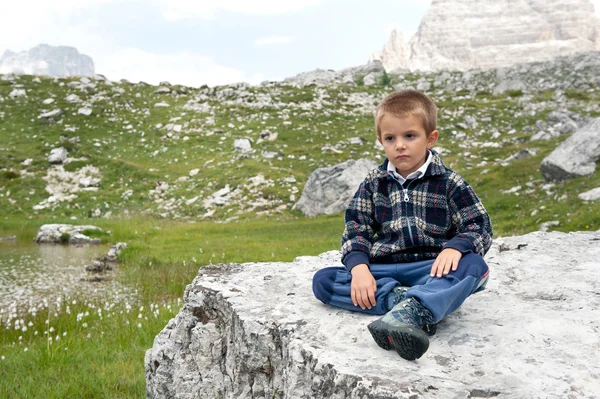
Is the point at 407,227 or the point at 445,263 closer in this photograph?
the point at 445,263

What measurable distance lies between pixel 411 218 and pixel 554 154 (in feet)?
73.1

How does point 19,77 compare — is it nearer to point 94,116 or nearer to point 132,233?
point 94,116

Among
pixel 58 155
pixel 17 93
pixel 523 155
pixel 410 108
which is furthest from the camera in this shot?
pixel 17 93

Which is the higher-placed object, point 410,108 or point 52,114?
point 52,114

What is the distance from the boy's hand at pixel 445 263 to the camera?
4.16m

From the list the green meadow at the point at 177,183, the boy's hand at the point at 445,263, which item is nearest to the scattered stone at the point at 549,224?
the green meadow at the point at 177,183

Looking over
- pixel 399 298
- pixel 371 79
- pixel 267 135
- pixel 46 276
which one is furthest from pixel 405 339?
pixel 371 79

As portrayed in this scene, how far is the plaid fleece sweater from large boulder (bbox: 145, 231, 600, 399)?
62 cm

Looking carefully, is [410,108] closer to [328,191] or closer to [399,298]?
[399,298]

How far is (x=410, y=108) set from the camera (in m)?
4.47

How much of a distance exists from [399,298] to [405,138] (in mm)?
1436

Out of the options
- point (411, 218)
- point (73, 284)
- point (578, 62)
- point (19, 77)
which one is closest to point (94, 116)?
point (19, 77)

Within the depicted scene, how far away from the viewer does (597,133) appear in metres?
23.8

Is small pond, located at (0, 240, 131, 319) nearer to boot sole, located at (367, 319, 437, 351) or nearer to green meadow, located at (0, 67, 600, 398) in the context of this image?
green meadow, located at (0, 67, 600, 398)
